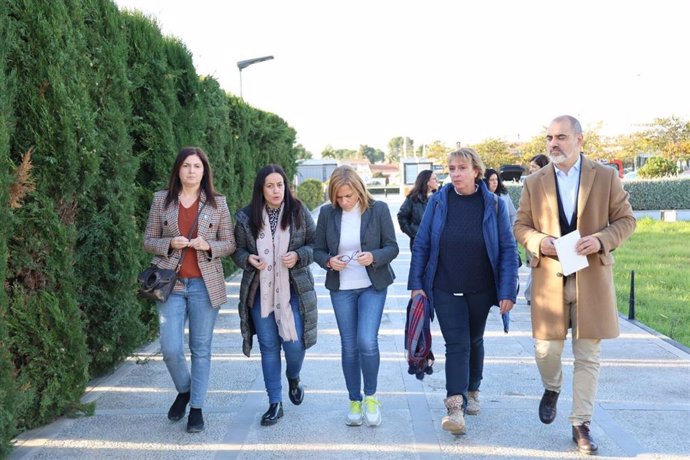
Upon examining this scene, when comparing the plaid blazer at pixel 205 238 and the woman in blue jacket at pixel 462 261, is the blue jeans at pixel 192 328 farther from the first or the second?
the woman in blue jacket at pixel 462 261

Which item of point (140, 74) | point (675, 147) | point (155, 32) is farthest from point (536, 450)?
point (675, 147)

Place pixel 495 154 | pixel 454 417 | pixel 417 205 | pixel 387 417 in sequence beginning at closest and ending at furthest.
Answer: pixel 454 417, pixel 387 417, pixel 417 205, pixel 495 154

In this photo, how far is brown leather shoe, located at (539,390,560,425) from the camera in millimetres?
A: 4578

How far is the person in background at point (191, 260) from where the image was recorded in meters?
4.79

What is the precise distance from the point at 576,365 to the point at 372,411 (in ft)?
4.61

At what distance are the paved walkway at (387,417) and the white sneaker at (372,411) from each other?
0.19ft

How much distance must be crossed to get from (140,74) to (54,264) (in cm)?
299

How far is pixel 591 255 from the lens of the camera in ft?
14.4

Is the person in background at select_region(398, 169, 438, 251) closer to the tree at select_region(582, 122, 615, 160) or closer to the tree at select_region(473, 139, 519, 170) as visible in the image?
the tree at select_region(582, 122, 615, 160)

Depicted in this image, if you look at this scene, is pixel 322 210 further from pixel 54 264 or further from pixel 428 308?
pixel 54 264

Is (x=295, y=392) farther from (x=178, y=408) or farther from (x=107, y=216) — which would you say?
(x=107, y=216)

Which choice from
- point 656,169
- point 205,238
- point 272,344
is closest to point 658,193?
point 656,169

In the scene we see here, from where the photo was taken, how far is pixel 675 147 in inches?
1495

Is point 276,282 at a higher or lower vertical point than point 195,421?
higher
